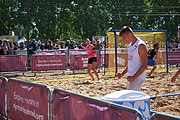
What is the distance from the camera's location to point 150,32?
19312 mm

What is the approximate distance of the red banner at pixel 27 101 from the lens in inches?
249

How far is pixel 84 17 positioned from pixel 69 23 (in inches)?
130

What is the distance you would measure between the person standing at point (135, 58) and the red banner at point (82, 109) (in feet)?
3.96

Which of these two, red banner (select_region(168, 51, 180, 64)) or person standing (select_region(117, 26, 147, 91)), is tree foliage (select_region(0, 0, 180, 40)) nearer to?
red banner (select_region(168, 51, 180, 64))

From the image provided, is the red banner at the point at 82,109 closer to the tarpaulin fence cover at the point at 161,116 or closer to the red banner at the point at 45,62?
the tarpaulin fence cover at the point at 161,116

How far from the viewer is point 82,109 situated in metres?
5.03

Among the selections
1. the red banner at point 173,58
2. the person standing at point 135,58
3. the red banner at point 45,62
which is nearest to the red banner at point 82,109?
the person standing at point 135,58

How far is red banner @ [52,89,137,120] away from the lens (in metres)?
4.23

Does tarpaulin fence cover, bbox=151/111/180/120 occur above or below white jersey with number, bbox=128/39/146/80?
below

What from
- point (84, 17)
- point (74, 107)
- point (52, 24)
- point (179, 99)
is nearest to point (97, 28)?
point (84, 17)

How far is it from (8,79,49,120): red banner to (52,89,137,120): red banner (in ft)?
1.35

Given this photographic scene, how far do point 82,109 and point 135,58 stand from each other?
158cm

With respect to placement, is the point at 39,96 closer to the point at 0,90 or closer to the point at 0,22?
the point at 0,90

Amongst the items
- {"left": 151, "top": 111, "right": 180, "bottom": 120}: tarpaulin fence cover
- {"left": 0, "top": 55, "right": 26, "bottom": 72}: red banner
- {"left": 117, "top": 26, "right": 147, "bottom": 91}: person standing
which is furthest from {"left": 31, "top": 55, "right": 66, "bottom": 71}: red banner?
{"left": 151, "top": 111, "right": 180, "bottom": 120}: tarpaulin fence cover
